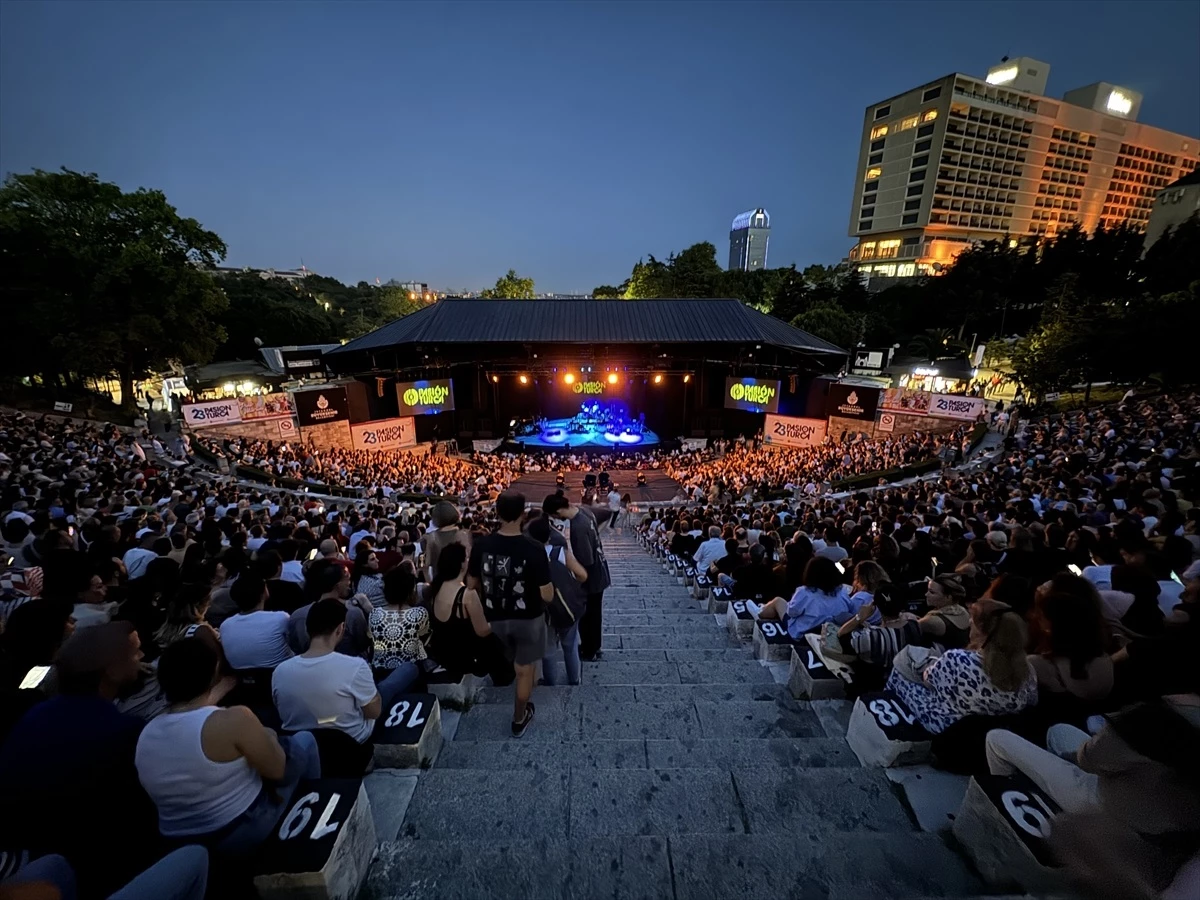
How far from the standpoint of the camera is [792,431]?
22391 mm

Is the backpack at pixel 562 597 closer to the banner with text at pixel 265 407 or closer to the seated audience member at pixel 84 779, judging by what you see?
the seated audience member at pixel 84 779

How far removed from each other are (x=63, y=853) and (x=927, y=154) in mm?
70851

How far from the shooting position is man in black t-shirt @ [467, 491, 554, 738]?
270 centimetres

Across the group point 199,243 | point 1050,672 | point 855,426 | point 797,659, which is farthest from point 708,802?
point 199,243

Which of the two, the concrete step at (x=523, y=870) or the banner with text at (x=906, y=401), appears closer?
the concrete step at (x=523, y=870)

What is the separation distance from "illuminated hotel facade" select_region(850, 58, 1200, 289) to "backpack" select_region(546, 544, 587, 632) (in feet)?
189

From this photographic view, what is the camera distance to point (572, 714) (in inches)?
118

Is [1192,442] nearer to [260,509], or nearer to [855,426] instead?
[855,426]

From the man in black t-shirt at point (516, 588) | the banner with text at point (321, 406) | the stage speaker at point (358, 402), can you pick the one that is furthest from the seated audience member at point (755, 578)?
the stage speaker at point (358, 402)

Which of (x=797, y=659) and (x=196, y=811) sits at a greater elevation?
(x=196, y=811)

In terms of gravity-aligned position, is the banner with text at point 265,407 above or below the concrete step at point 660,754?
below

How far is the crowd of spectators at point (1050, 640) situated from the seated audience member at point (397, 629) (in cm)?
258

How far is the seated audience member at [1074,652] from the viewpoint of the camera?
7.09 feet

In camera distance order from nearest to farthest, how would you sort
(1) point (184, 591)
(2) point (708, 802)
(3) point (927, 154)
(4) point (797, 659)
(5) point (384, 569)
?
(2) point (708, 802)
(1) point (184, 591)
(4) point (797, 659)
(5) point (384, 569)
(3) point (927, 154)
